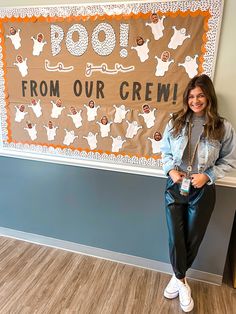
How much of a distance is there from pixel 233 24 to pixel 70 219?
1.81m

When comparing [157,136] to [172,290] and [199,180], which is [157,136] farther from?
[172,290]

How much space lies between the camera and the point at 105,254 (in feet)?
7.06

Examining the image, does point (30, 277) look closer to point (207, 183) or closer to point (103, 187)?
point (103, 187)

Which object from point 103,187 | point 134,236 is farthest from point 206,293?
point 103,187

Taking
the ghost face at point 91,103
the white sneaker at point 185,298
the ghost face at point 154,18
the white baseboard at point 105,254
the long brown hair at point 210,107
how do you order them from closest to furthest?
the long brown hair at point 210,107 < the ghost face at point 154,18 < the white sneaker at point 185,298 < the ghost face at point 91,103 < the white baseboard at point 105,254

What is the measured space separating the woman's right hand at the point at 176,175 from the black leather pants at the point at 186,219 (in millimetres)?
64

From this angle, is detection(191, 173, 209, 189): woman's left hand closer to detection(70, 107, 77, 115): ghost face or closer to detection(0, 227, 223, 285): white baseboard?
detection(0, 227, 223, 285): white baseboard

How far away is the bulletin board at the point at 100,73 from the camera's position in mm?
1583

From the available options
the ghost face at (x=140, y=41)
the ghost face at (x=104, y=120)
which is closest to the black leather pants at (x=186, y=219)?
the ghost face at (x=104, y=120)

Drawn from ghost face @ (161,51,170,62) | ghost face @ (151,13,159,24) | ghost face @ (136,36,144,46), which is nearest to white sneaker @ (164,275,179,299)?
ghost face @ (161,51,170,62)

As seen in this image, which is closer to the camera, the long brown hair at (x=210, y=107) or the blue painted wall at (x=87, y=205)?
the long brown hair at (x=210, y=107)

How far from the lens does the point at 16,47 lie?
1.91 metres

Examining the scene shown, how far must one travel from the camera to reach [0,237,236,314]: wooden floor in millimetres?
1721

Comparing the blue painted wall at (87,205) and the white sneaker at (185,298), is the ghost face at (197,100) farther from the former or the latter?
the white sneaker at (185,298)
